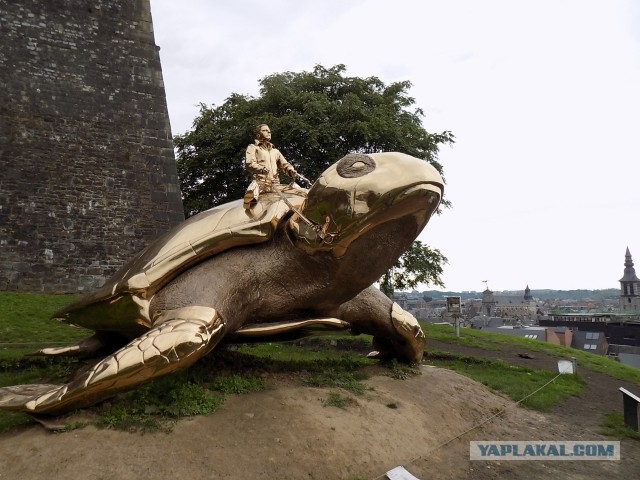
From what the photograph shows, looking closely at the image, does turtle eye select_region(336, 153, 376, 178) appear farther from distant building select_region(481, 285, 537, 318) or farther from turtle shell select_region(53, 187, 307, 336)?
Answer: distant building select_region(481, 285, 537, 318)

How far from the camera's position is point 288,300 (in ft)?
16.5

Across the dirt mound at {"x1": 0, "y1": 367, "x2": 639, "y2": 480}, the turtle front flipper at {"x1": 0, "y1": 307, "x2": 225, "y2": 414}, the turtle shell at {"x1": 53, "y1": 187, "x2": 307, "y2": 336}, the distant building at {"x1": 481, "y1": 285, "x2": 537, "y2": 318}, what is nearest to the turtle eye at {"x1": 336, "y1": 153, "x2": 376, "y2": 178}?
the turtle shell at {"x1": 53, "y1": 187, "x2": 307, "y2": 336}

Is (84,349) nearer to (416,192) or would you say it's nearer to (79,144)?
(416,192)

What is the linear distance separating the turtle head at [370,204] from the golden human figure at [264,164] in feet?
3.19

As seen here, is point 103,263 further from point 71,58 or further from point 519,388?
point 519,388

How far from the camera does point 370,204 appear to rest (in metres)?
4.40

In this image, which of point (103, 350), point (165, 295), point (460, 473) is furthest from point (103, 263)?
point (460, 473)

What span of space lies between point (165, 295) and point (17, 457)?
1.65 m

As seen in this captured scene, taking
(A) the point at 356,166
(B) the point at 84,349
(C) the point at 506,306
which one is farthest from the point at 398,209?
(C) the point at 506,306

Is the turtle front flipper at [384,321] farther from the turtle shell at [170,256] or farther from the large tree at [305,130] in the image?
the large tree at [305,130]

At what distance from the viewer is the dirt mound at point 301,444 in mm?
3689

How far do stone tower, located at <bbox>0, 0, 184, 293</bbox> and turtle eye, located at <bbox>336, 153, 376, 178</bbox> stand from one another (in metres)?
11.5

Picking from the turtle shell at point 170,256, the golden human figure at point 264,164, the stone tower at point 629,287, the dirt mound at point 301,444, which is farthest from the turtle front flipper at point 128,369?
the stone tower at point 629,287

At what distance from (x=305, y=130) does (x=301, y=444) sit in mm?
12880
